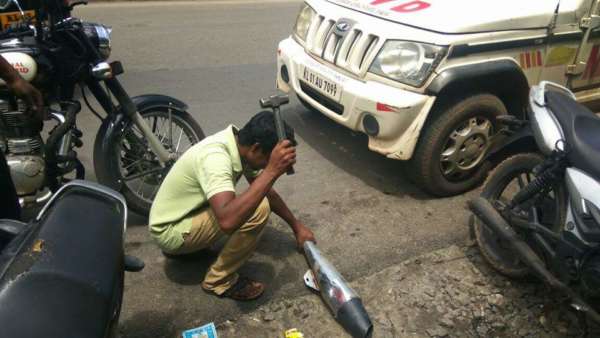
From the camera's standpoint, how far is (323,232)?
322 cm

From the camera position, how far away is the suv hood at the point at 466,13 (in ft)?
10.5

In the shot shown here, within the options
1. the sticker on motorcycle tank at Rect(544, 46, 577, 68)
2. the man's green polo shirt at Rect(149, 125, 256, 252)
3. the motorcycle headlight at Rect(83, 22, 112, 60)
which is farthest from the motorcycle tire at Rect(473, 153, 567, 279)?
the motorcycle headlight at Rect(83, 22, 112, 60)

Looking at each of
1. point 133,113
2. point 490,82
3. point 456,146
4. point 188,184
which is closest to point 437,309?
point 456,146

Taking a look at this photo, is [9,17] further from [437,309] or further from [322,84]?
[437,309]

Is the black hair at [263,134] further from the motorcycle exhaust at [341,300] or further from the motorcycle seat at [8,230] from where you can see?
the motorcycle seat at [8,230]

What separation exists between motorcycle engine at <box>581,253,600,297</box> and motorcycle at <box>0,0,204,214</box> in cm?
233

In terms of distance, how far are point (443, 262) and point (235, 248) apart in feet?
4.13

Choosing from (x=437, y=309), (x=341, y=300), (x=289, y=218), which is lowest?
(x=437, y=309)

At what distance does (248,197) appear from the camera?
2240mm

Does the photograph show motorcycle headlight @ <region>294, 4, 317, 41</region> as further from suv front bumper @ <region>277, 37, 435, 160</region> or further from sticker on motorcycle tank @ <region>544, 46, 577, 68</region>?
sticker on motorcycle tank @ <region>544, 46, 577, 68</region>

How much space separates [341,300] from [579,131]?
1.41 metres

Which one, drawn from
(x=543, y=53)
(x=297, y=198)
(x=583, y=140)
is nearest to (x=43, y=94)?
(x=297, y=198)

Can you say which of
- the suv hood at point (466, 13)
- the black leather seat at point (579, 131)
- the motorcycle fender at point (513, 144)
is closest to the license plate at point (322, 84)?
the suv hood at point (466, 13)

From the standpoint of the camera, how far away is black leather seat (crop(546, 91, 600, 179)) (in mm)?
2326
